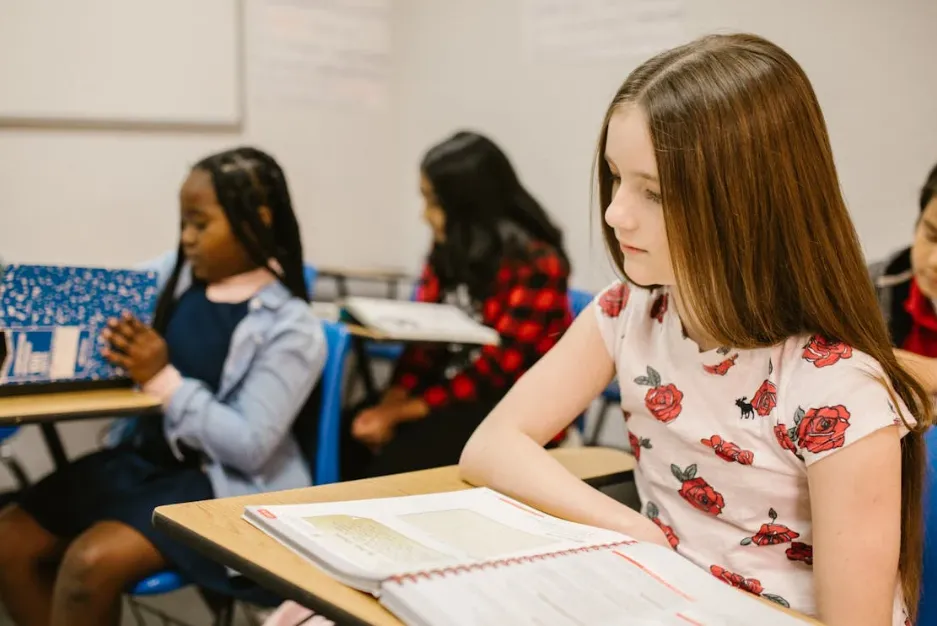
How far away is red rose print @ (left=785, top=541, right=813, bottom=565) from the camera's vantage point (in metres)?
1.04

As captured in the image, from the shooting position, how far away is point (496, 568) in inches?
32.2

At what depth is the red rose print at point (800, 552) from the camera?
1.04 m

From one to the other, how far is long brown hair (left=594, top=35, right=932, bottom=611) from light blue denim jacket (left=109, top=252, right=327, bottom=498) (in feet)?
2.94

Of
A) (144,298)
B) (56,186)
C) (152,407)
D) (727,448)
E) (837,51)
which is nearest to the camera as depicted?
(727,448)

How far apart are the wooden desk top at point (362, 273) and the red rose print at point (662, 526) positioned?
223 cm

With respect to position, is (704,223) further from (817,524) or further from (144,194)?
(144,194)

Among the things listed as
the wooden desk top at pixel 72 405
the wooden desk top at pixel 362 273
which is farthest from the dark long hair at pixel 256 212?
the wooden desk top at pixel 362 273

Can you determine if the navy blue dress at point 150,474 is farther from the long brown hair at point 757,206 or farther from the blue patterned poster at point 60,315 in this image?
the long brown hair at point 757,206

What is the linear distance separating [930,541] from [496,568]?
1.97 feet

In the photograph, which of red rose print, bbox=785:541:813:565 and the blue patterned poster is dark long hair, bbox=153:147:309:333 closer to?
the blue patterned poster

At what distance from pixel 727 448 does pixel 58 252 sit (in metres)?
2.30

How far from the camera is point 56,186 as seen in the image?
2727mm

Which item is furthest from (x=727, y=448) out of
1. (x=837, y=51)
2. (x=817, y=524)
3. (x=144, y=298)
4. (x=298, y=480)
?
(x=837, y=51)

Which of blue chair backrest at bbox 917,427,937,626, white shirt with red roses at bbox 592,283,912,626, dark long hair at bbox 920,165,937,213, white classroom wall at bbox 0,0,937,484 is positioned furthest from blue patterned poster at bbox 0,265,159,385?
dark long hair at bbox 920,165,937,213
